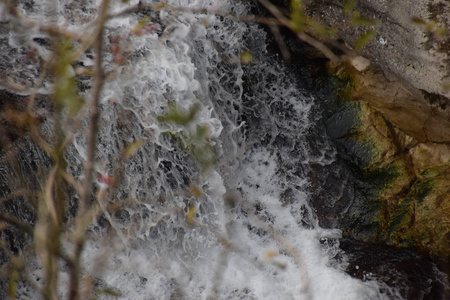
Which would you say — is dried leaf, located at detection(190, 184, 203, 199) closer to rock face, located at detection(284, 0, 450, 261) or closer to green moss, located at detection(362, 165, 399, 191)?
rock face, located at detection(284, 0, 450, 261)

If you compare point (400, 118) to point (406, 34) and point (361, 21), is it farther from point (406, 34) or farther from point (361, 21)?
point (361, 21)

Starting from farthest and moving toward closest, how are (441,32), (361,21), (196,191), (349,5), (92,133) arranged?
(196,191), (349,5), (361,21), (441,32), (92,133)

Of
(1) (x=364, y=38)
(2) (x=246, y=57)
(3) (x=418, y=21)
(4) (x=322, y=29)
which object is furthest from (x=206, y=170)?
(3) (x=418, y=21)

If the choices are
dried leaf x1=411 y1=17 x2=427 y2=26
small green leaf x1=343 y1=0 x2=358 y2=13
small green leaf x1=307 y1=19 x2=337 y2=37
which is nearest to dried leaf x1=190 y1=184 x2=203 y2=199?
small green leaf x1=307 y1=19 x2=337 y2=37

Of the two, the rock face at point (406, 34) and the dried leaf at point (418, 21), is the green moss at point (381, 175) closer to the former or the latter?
the rock face at point (406, 34)

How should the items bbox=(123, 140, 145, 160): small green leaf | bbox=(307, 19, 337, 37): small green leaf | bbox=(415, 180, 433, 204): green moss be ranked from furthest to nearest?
bbox=(415, 180, 433, 204): green moss → bbox=(307, 19, 337, 37): small green leaf → bbox=(123, 140, 145, 160): small green leaf

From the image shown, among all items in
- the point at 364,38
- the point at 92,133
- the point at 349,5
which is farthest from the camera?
the point at 364,38
